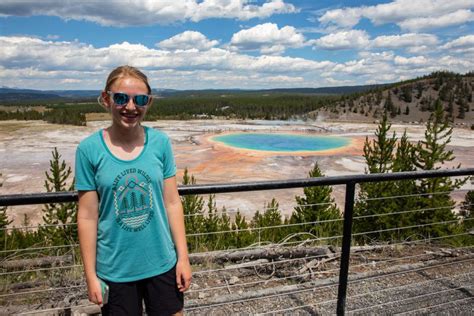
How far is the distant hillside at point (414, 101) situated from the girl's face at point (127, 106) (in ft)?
184

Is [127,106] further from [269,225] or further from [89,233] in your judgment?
[269,225]

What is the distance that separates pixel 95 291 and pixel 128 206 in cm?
37

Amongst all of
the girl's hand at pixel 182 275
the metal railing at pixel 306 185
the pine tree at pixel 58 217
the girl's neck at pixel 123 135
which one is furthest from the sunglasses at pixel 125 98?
the pine tree at pixel 58 217

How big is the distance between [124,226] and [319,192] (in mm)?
12281

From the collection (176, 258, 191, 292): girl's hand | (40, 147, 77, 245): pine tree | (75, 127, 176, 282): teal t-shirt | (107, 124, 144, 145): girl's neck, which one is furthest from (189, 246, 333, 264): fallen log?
(40, 147, 77, 245): pine tree

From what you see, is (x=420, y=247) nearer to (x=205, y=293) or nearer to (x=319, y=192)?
(x=205, y=293)

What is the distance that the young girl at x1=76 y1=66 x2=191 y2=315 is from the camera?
1601 millimetres

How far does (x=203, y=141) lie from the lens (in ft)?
111

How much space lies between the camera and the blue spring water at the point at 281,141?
3159 cm

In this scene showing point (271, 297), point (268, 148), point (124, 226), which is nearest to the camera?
point (124, 226)

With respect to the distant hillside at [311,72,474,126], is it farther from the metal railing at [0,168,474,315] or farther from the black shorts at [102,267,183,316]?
the black shorts at [102,267,183,316]

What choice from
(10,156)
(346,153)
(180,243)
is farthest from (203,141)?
(180,243)

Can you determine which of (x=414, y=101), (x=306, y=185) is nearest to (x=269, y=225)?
(x=306, y=185)

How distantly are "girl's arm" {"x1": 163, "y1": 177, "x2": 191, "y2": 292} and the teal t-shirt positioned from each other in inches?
1.8
